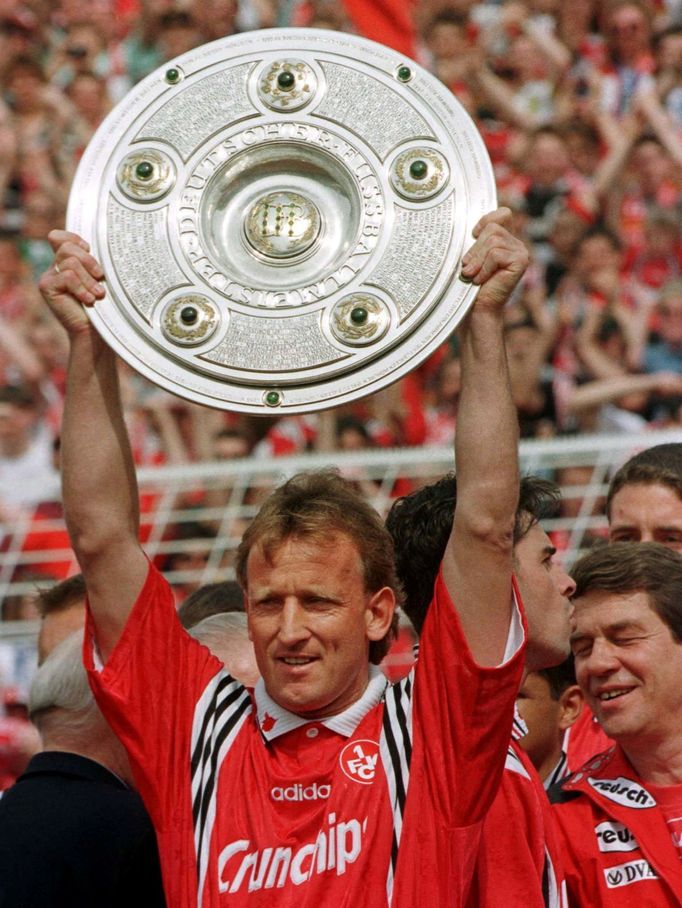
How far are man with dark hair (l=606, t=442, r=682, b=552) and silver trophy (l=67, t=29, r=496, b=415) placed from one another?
4.33 ft

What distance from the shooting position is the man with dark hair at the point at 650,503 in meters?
3.83

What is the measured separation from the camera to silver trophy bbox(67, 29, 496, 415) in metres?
2.68

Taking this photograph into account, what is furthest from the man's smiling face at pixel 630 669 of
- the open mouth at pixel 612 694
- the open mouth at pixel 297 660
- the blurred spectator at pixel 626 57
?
the blurred spectator at pixel 626 57

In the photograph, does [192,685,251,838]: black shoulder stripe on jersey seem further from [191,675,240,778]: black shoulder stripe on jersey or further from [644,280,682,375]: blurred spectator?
[644,280,682,375]: blurred spectator

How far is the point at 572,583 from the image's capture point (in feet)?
10.1

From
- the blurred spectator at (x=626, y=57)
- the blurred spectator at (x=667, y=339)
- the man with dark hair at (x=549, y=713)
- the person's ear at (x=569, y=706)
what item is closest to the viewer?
the man with dark hair at (x=549, y=713)

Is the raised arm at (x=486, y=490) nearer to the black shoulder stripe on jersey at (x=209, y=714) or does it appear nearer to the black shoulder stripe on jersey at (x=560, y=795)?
the black shoulder stripe on jersey at (x=209, y=714)

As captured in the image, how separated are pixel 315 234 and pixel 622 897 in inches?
49.8

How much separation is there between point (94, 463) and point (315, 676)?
518mm

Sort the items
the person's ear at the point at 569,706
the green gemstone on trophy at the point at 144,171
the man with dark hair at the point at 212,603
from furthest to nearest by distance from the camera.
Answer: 1. the man with dark hair at the point at 212,603
2. the person's ear at the point at 569,706
3. the green gemstone on trophy at the point at 144,171

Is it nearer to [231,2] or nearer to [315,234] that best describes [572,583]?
[315,234]

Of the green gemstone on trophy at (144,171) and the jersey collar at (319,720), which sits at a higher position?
→ the green gemstone on trophy at (144,171)

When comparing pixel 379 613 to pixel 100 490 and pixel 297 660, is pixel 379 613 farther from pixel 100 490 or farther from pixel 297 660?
pixel 100 490

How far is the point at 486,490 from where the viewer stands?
2.58 meters
